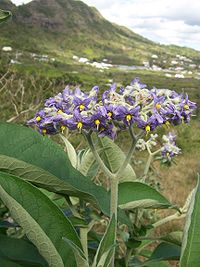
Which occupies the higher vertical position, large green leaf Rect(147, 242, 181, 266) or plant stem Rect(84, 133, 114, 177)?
plant stem Rect(84, 133, 114, 177)

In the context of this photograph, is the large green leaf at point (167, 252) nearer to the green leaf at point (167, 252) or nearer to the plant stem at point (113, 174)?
the green leaf at point (167, 252)

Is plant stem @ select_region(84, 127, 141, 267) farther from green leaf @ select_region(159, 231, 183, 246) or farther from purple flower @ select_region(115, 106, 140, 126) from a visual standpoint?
green leaf @ select_region(159, 231, 183, 246)

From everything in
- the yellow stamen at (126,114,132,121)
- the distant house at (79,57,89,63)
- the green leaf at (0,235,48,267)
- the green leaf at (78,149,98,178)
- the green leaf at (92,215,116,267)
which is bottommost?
the distant house at (79,57,89,63)

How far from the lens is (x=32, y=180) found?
1172 mm

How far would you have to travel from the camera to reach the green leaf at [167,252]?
1519 mm

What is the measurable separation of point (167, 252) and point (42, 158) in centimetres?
61

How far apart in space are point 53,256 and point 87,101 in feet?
1.76

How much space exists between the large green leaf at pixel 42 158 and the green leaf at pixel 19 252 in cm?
20

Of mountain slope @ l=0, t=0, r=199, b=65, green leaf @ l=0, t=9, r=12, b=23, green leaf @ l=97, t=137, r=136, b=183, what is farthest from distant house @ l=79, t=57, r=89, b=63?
green leaf @ l=0, t=9, r=12, b=23

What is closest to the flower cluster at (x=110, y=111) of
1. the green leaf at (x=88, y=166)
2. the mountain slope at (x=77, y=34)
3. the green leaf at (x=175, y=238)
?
the green leaf at (x=88, y=166)

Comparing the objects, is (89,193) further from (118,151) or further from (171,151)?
(171,151)

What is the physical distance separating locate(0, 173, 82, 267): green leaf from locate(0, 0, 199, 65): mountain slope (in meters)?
105

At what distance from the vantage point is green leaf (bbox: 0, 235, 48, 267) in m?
1.25

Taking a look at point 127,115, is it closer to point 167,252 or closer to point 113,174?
point 113,174
